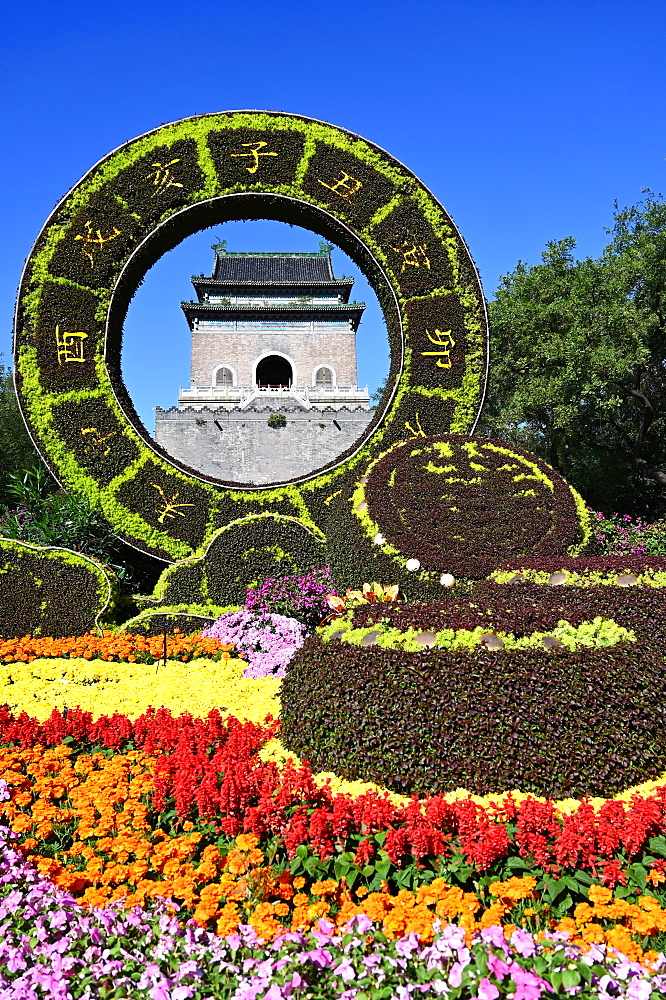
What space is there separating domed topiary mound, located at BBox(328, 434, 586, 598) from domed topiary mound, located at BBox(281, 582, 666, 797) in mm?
1930

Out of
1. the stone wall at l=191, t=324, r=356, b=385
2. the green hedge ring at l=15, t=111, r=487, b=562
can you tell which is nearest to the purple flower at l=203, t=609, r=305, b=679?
the green hedge ring at l=15, t=111, r=487, b=562

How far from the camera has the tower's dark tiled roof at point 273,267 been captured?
117ft

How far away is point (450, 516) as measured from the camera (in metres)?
6.00

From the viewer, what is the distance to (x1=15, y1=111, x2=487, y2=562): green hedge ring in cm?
743

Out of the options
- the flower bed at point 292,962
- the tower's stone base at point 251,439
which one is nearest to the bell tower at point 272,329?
the tower's stone base at point 251,439

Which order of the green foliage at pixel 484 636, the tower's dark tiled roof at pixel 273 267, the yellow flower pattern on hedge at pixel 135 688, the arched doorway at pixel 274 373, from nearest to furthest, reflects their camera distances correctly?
the green foliage at pixel 484 636, the yellow flower pattern on hedge at pixel 135 688, the tower's dark tiled roof at pixel 273 267, the arched doorway at pixel 274 373

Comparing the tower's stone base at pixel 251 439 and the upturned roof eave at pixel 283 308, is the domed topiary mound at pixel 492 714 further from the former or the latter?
the upturned roof eave at pixel 283 308

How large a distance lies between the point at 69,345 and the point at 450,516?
4.26 metres

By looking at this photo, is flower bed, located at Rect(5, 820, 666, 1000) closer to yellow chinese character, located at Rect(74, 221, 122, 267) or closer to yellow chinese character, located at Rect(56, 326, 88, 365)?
yellow chinese character, located at Rect(56, 326, 88, 365)

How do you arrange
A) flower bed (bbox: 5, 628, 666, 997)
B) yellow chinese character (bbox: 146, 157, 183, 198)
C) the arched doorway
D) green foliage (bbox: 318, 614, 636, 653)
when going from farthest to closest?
the arched doorway, yellow chinese character (bbox: 146, 157, 183, 198), green foliage (bbox: 318, 614, 636, 653), flower bed (bbox: 5, 628, 666, 997)

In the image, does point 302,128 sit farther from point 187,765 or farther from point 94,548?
point 187,765

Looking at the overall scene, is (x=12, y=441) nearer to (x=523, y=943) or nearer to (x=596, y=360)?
(x=596, y=360)

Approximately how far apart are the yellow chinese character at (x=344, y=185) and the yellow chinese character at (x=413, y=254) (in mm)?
732

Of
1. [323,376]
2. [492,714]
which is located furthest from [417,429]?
[323,376]
